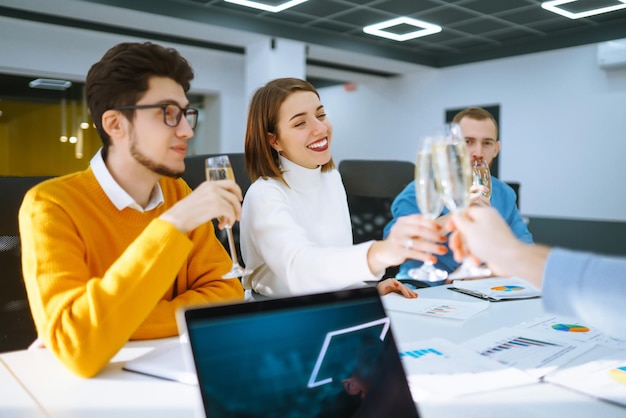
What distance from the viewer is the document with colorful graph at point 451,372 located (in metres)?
0.87

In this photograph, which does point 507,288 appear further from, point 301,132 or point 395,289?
point 301,132

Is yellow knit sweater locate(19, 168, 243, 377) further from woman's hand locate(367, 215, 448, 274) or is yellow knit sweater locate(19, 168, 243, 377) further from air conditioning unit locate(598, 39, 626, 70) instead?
air conditioning unit locate(598, 39, 626, 70)

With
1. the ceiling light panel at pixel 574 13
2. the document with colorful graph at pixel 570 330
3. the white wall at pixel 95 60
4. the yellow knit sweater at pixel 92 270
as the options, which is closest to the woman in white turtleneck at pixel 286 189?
the yellow knit sweater at pixel 92 270

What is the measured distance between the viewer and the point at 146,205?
1.25 metres

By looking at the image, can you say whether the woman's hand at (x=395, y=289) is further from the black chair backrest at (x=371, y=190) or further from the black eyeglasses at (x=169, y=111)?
the black chair backrest at (x=371, y=190)

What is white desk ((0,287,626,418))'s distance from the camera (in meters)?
0.80

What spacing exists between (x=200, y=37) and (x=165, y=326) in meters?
5.97

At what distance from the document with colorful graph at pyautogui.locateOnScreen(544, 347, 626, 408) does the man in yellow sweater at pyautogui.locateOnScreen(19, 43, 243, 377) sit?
675 millimetres

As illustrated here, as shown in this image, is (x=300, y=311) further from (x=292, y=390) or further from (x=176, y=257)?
(x=176, y=257)

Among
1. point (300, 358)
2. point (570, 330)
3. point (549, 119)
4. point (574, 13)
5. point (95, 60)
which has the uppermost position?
point (574, 13)

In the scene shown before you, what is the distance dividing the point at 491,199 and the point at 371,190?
24.5 inches

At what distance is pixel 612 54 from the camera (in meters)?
6.44

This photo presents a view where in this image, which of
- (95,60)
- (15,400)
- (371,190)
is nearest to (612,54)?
(371,190)

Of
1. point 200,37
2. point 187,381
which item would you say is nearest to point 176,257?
point 187,381
